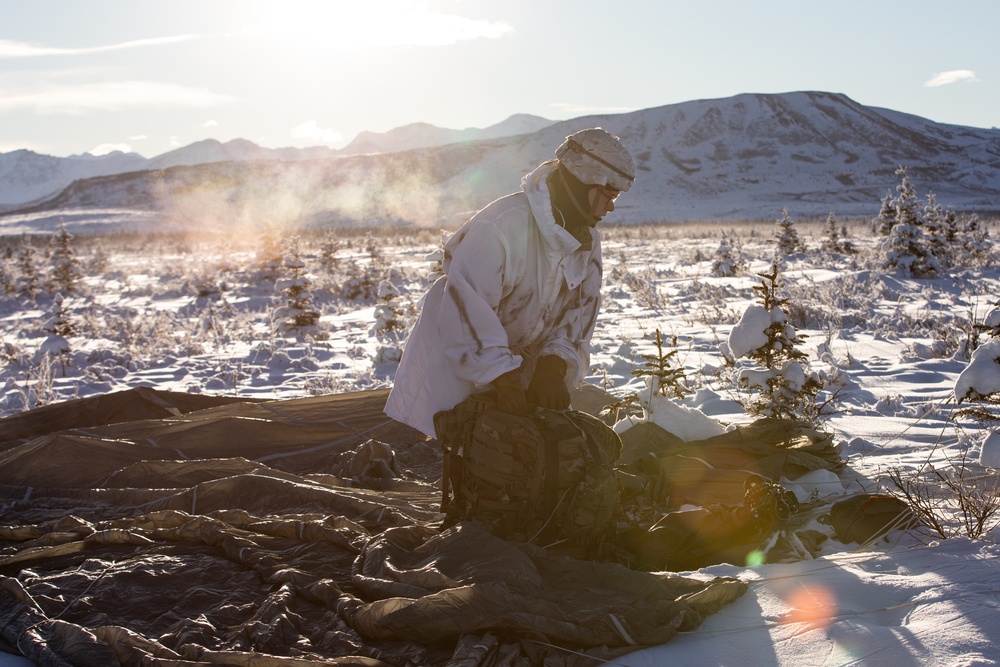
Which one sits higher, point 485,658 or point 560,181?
point 560,181

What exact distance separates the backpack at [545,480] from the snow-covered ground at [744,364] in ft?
1.70

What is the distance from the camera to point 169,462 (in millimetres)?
4625

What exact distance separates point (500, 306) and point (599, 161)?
0.80 m

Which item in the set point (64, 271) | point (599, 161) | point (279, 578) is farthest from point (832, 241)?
point (279, 578)

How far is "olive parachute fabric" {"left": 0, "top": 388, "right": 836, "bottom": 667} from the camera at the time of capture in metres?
2.47

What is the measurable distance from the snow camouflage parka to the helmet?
0.57 ft

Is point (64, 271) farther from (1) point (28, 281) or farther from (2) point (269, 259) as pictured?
(2) point (269, 259)

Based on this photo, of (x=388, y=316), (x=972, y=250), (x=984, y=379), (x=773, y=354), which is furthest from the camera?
(x=972, y=250)

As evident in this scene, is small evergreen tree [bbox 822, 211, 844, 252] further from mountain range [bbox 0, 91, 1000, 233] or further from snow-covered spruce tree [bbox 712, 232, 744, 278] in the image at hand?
mountain range [bbox 0, 91, 1000, 233]

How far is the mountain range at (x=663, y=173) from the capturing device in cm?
7294

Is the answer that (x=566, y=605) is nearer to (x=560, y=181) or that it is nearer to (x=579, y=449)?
(x=579, y=449)

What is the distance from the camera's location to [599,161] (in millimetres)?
3430

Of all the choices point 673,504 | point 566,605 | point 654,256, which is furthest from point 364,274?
point 566,605

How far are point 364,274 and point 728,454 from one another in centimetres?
1274
